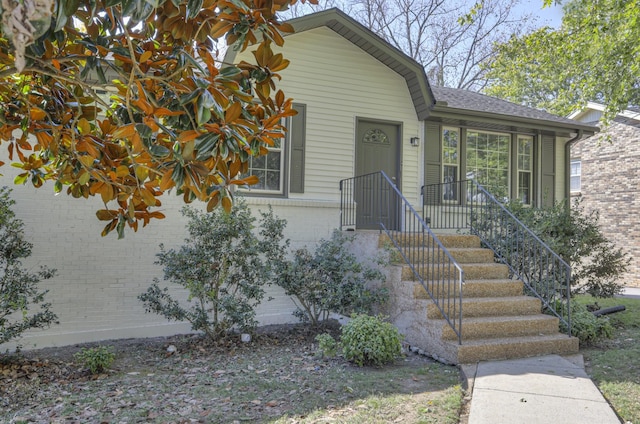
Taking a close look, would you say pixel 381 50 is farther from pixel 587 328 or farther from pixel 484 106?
pixel 587 328

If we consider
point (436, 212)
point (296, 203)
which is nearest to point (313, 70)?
point (296, 203)

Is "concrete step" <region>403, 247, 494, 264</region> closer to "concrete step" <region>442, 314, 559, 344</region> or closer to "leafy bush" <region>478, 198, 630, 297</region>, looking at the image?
"leafy bush" <region>478, 198, 630, 297</region>

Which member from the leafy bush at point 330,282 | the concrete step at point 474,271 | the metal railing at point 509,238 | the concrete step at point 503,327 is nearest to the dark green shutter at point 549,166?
the metal railing at point 509,238

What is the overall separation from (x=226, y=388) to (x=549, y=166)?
8225 mm

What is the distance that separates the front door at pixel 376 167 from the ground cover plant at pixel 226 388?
9.56 feet

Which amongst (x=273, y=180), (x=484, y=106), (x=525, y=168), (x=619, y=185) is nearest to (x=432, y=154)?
(x=484, y=106)

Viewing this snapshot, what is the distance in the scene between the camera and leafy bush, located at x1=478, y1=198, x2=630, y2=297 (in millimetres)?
7039

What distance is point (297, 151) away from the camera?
→ 7.54 meters

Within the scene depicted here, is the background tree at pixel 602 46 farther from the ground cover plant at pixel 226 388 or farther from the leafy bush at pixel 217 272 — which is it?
the ground cover plant at pixel 226 388

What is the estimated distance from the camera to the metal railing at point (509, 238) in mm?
6070

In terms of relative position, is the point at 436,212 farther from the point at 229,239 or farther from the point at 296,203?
the point at 229,239

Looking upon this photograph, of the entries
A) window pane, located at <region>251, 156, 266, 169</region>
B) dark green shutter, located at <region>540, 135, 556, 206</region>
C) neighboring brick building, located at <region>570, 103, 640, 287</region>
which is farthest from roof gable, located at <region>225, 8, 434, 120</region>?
neighboring brick building, located at <region>570, 103, 640, 287</region>

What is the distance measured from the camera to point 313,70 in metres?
7.76

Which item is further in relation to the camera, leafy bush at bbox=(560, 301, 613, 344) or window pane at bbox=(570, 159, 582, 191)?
window pane at bbox=(570, 159, 582, 191)
